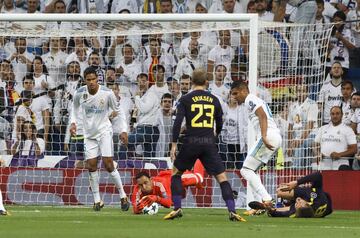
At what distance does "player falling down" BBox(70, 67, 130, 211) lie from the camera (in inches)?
775

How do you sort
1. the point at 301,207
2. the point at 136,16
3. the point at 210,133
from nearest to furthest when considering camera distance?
the point at 210,133 < the point at 301,207 < the point at 136,16

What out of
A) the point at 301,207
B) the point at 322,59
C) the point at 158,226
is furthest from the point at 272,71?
the point at 158,226

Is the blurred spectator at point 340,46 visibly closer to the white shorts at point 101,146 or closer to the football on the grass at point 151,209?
the white shorts at point 101,146

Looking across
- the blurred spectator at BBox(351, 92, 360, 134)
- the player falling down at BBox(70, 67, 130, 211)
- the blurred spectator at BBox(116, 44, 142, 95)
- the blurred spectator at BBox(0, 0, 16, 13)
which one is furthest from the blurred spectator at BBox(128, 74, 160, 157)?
the blurred spectator at BBox(0, 0, 16, 13)

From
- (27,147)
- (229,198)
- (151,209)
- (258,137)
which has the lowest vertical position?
(151,209)

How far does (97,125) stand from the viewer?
20.0 m

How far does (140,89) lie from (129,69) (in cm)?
56

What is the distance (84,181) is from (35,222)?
759cm

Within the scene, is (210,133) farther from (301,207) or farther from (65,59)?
(65,59)

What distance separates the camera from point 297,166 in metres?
21.7

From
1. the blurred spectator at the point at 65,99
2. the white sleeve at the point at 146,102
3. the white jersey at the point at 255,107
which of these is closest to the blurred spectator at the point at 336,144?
the white sleeve at the point at 146,102

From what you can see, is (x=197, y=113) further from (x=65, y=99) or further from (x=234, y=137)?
(x=65, y=99)

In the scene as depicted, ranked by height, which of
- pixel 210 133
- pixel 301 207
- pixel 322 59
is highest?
pixel 322 59

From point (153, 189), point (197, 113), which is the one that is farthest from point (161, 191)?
point (197, 113)
